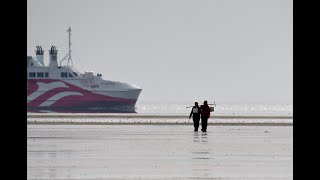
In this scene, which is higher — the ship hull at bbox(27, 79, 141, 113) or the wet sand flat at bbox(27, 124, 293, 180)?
the ship hull at bbox(27, 79, 141, 113)

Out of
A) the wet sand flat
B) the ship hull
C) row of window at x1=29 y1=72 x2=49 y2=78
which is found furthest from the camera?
row of window at x1=29 y1=72 x2=49 y2=78

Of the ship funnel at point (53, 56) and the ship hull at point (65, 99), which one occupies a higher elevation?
the ship funnel at point (53, 56)

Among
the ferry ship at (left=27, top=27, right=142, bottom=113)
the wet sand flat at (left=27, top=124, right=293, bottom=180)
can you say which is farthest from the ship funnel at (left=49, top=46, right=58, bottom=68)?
the wet sand flat at (left=27, top=124, right=293, bottom=180)

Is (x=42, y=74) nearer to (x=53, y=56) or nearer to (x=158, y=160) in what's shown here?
(x=53, y=56)

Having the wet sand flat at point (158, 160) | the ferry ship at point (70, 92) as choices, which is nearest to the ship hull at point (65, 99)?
the ferry ship at point (70, 92)

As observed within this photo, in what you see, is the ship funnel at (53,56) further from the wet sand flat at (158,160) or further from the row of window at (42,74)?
the wet sand flat at (158,160)

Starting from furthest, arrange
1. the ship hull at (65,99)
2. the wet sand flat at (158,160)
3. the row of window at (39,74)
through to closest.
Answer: the row of window at (39,74) < the ship hull at (65,99) < the wet sand flat at (158,160)

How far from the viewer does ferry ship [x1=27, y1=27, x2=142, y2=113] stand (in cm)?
14150

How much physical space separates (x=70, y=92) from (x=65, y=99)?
1.54 meters

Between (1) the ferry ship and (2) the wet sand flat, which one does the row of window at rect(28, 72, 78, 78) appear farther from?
(2) the wet sand flat

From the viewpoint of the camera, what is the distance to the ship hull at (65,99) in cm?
14125

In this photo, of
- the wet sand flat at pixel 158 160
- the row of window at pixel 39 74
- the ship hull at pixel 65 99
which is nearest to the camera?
the wet sand flat at pixel 158 160
